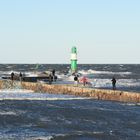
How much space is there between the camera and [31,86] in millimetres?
59969

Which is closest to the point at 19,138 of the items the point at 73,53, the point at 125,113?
the point at 125,113

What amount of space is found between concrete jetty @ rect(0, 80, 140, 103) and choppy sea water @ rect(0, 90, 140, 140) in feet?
3.66

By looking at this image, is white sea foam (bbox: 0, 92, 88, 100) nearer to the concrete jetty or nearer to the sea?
the sea

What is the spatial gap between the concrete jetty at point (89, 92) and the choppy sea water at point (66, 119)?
3.66 ft

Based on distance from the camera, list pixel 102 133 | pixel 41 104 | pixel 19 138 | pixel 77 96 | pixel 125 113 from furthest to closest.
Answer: pixel 77 96 < pixel 41 104 < pixel 125 113 < pixel 102 133 < pixel 19 138

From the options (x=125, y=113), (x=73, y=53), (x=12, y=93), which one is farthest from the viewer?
(x=73, y=53)

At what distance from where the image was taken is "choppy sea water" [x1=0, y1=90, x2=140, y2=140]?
28.1 m

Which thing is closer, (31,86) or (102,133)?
(102,133)

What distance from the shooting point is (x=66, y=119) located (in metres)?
34.7

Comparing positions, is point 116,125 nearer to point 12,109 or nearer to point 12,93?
point 12,109

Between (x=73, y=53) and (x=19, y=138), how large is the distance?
6258 centimetres

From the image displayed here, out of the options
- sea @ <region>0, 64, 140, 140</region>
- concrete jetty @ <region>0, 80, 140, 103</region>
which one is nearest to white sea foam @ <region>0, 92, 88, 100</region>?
sea @ <region>0, 64, 140, 140</region>

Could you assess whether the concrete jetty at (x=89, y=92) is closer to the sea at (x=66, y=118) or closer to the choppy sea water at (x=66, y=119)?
the sea at (x=66, y=118)

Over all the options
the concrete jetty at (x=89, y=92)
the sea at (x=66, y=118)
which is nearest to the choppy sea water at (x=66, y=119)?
the sea at (x=66, y=118)
